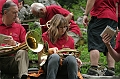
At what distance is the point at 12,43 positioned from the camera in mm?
5797

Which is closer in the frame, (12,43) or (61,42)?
(12,43)

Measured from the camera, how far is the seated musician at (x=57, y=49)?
555 cm

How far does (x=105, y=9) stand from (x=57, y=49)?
1.33 metres

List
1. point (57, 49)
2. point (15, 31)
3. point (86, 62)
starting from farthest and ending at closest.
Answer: point (86, 62) < point (15, 31) < point (57, 49)

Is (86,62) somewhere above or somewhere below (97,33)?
below

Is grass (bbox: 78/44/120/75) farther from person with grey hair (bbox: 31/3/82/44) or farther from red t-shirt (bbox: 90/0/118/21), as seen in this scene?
red t-shirt (bbox: 90/0/118/21)

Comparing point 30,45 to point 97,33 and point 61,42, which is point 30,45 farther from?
point 97,33

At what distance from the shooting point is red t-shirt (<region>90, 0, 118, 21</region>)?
6668 mm

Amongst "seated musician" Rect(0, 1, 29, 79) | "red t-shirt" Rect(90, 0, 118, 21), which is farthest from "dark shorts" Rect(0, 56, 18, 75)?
"red t-shirt" Rect(90, 0, 118, 21)

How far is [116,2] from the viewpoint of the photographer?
22.3 feet

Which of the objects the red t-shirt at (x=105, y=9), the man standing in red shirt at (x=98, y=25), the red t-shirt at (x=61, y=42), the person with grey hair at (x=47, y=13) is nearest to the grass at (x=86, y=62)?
the man standing in red shirt at (x=98, y=25)

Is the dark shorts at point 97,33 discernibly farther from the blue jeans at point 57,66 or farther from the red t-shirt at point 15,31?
the red t-shirt at point 15,31

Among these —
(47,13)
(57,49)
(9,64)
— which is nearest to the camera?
(57,49)

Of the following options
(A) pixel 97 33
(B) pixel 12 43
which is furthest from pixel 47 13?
(B) pixel 12 43
